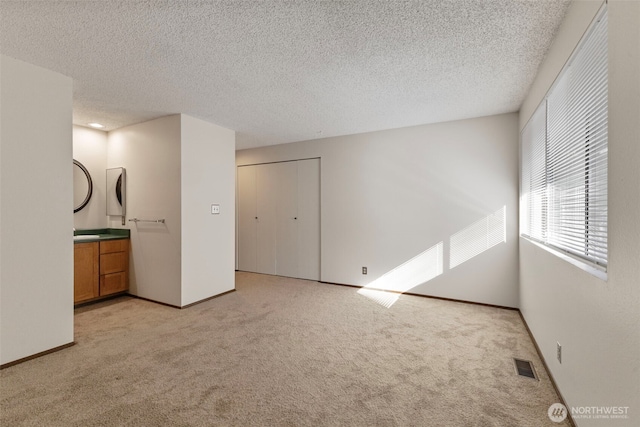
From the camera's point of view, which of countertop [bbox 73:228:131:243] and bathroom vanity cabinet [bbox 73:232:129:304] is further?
countertop [bbox 73:228:131:243]

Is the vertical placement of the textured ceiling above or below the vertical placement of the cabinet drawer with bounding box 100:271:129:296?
above

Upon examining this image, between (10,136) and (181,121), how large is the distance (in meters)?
1.60

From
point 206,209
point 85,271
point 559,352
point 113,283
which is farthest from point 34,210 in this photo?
point 559,352

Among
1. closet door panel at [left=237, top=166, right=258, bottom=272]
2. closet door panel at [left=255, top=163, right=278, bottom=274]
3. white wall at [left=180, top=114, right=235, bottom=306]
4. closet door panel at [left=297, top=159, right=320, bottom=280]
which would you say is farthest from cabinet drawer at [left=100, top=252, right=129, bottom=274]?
closet door panel at [left=297, top=159, right=320, bottom=280]

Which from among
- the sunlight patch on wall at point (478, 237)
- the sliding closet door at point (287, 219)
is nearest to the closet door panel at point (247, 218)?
the sliding closet door at point (287, 219)

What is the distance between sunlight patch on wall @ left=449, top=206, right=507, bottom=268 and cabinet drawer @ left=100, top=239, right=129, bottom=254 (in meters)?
4.62

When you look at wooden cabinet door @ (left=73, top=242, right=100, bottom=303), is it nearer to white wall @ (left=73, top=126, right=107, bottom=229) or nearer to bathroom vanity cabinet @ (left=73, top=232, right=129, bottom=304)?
bathroom vanity cabinet @ (left=73, top=232, right=129, bottom=304)

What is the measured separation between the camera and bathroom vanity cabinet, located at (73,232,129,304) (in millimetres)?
3658

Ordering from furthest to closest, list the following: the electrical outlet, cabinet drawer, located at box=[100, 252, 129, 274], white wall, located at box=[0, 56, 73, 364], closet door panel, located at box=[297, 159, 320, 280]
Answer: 1. closet door panel, located at box=[297, 159, 320, 280]
2. cabinet drawer, located at box=[100, 252, 129, 274]
3. white wall, located at box=[0, 56, 73, 364]
4. the electrical outlet

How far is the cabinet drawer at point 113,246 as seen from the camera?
389cm

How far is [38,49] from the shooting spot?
2.21 meters

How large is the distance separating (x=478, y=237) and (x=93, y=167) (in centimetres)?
561

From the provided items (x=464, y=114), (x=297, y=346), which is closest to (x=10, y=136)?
(x=297, y=346)

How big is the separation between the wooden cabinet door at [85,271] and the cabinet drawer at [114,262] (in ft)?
0.24
